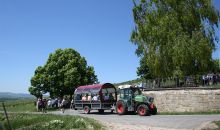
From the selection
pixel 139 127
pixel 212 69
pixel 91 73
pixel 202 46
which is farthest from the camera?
pixel 91 73

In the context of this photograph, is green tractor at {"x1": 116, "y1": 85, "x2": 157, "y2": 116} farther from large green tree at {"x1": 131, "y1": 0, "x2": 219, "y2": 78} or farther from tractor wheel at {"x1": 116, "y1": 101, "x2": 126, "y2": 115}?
large green tree at {"x1": 131, "y1": 0, "x2": 219, "y2": 78}

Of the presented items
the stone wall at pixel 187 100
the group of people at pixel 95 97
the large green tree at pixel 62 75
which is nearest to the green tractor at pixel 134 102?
the group of people at pixel 95 97

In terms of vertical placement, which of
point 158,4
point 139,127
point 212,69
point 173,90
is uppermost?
point 158,4

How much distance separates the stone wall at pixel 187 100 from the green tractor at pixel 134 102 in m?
2.94

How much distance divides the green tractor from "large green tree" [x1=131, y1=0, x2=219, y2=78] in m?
6.94

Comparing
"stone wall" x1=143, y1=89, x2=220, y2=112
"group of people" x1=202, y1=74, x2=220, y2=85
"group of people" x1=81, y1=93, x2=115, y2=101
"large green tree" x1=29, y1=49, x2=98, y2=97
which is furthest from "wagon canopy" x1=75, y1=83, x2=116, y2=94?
"large green tree" x1=29, y1=49, x2=98, y2=97

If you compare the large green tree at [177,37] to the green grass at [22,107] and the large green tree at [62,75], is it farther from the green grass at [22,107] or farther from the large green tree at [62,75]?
the green grass at [22,107]

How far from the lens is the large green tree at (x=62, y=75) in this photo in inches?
1895

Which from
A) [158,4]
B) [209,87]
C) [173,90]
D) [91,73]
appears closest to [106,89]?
[173,90]

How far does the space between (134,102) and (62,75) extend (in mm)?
19544

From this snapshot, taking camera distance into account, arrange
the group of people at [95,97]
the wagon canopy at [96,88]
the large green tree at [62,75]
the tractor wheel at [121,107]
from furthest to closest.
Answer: the large green tree at [62,75] < the wagon canopy at [96,88] < the group of people at [95,97] < the tractor wheel at [121,107]

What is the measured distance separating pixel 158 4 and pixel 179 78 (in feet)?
31.7

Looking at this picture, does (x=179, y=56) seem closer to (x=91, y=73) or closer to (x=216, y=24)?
(x=216, y=24)

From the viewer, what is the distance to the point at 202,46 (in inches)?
1411
